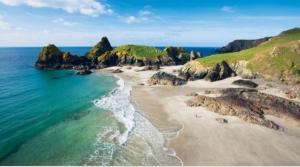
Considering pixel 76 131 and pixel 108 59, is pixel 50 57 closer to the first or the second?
pixel 108 59

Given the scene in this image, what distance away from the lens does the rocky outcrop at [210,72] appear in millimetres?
63188

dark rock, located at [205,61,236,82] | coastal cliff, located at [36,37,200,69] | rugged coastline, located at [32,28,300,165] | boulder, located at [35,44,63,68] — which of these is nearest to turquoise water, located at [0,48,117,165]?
rugged coastline, located at [32,28,300,165]

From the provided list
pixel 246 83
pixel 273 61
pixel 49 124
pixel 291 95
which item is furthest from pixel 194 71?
pixel 49 124

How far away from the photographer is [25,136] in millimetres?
28938

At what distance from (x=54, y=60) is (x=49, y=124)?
7213 centimetres

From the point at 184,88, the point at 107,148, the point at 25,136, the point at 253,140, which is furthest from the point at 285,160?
the point at 184,88

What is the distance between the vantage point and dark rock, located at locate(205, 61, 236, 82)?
62916 mm

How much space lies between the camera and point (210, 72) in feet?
209

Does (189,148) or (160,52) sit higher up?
(160,52)

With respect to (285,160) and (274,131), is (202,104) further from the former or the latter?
(285,160)

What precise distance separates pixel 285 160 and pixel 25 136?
91.8ft

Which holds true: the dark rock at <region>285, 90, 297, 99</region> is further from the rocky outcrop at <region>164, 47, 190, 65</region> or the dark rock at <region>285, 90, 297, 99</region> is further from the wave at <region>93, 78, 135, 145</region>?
the rocky outcrop at <region>164, 47, 190, 65</region>

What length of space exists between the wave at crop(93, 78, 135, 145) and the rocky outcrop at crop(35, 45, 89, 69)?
48.8 metres

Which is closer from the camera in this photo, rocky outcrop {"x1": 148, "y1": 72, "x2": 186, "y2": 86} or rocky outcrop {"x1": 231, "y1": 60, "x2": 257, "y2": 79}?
rocky outcrop {"x1": 148, "y1": 72, "x2": 186, "y2": 86}
